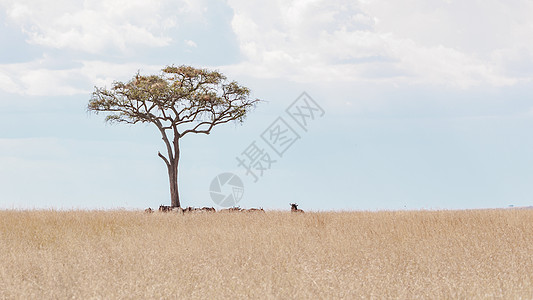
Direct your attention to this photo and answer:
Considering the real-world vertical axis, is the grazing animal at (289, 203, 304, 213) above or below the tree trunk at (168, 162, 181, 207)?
below

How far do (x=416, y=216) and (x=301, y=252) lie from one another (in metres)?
8.87

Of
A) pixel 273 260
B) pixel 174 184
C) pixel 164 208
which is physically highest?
pixel 174 184

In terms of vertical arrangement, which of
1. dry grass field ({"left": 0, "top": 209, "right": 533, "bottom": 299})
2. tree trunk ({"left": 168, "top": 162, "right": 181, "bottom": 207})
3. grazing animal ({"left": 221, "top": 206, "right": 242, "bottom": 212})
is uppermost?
tree trunk ({"left": 168, "top": 162, "right": 181, "bottom": 207})

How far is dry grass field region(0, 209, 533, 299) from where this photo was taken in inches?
277

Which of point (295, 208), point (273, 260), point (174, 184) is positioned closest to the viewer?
point (273, 260)

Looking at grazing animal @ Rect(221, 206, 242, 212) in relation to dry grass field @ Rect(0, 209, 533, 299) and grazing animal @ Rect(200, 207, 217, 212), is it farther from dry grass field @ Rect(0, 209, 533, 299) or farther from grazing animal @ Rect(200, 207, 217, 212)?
dry grass field @ Rect(0, 209, 533, 299)

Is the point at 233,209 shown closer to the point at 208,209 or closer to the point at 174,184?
the point at 208,209

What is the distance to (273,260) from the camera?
9797 mm

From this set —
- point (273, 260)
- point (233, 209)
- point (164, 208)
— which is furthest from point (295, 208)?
point (273, 260)

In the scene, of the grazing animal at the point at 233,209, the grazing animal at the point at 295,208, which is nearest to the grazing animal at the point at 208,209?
the grazing animal at the point at 233,209

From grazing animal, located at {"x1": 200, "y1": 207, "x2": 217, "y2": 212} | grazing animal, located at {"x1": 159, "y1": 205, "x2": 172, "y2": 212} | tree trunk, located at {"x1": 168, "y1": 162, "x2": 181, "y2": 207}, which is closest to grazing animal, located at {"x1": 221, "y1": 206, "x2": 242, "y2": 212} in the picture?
grazing animal, located at {"x1": 200, "y1": 207, "x2": 217, "y2": 212}

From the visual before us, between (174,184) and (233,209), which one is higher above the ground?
(174,184)

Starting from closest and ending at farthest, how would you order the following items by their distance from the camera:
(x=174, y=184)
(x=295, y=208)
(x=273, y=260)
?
1. (x=273, y=260)
2. (x=295, y=208)
3. (x=174, y=184)

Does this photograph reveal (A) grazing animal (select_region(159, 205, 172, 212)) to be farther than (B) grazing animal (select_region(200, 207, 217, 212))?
Yes
